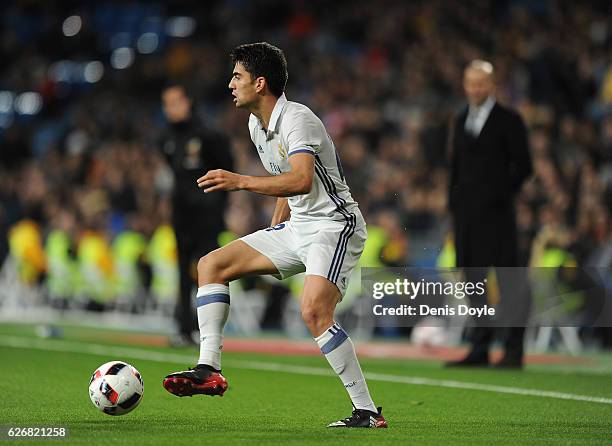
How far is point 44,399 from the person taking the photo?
756 centimetres

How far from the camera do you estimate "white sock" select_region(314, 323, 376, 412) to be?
6293 millimetres

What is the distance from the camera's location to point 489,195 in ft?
34.2

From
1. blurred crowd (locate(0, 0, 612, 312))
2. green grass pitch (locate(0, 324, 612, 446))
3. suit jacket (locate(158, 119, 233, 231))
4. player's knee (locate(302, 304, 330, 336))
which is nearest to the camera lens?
green grass pitch (locate(0, 324, 612, 446))

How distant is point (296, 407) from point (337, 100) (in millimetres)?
12259

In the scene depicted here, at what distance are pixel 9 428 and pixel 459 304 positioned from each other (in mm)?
5207

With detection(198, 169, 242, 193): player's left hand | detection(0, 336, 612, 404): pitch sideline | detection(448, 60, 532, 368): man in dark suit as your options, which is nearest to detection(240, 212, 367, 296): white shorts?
detection(198, 169, 242, 193): player's left hand

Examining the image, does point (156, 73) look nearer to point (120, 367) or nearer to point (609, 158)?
point (609, 158)

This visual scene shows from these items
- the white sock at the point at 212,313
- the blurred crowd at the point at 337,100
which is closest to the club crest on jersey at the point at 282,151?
the white sock at the point at 212,313

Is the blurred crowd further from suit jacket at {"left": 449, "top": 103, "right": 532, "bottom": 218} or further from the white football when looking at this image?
the white football

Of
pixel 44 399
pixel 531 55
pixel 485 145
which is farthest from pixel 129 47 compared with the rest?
pixel 44 399

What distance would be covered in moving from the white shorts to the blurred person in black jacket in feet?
16.8

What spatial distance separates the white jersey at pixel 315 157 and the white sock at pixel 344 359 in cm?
65

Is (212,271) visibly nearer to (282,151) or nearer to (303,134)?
(282,151)

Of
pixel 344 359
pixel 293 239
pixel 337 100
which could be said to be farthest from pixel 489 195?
pixel 337 100
